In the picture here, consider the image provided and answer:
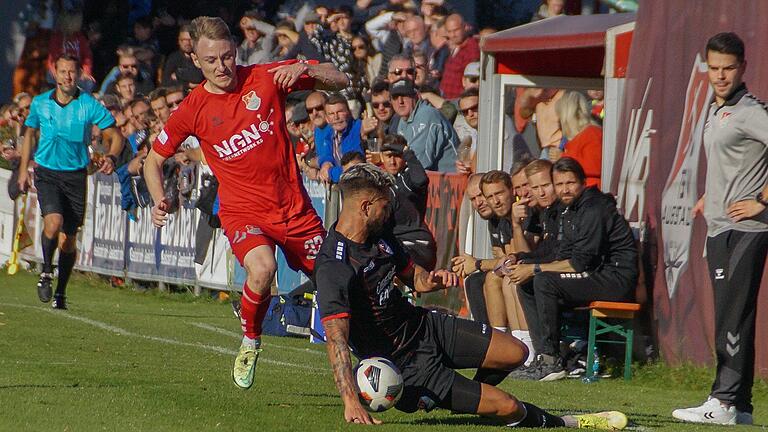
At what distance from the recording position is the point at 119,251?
2016 centimetres

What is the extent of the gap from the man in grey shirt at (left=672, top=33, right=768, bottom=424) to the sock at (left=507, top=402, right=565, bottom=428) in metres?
1.38

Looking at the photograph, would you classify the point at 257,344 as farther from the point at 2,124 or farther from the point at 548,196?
the point at 2,124

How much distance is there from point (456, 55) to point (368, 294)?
11.0m

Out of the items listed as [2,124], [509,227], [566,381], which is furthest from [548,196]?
[2,124]

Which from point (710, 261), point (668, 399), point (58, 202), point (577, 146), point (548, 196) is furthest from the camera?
point (58, 202)

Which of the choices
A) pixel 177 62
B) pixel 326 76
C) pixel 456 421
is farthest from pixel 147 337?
pixel 177 62

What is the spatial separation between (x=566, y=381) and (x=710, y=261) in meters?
2.70

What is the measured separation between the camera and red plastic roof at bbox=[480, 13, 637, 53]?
549 inches

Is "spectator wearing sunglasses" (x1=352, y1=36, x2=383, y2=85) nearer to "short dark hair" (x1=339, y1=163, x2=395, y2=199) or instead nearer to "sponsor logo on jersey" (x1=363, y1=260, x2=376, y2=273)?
"short dark hair" (x1=339, y1=163, x2=395, y2=199)

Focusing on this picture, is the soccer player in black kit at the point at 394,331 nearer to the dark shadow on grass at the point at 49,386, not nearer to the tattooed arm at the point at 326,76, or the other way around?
the tattooed arm at the point at 326,76

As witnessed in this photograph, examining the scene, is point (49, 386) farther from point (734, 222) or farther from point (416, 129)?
point (416, 129)

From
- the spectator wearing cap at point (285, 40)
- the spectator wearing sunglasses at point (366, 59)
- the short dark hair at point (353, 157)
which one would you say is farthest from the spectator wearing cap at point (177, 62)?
the short dark hair at point (353, 157)

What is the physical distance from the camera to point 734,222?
9008 mm

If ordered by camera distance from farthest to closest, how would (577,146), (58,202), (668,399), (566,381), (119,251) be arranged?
(119,251) < (58,202) < (577,146) < (566,381) < (668,399)
